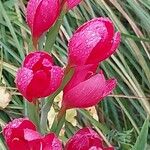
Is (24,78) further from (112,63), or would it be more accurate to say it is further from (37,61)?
(112,63)

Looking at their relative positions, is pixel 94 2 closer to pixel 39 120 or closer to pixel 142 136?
pixel 142 136

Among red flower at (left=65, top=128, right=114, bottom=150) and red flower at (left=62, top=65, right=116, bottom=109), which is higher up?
red flower at (left=62, top=65, right=116, bottom=109)

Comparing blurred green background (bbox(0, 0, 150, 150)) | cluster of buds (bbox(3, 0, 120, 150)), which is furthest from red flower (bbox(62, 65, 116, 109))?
blurred green background (bbox(0, 0, 150, 150))

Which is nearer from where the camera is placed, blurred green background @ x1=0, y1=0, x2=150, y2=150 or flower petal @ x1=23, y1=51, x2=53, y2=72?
flower petal @ x1=23, y1=51, x2=53, y2=72

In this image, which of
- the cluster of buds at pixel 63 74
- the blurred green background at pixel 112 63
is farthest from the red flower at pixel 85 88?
the blurred green background at pixel 112 63

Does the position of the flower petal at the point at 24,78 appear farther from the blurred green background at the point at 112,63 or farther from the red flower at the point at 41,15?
the blurred green background at the point at 112,63

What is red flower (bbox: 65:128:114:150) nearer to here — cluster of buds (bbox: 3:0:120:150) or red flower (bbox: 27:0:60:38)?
cluster of buds (bbox: 3:0:120:150)

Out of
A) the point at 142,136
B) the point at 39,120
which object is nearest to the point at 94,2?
the point at 142,136

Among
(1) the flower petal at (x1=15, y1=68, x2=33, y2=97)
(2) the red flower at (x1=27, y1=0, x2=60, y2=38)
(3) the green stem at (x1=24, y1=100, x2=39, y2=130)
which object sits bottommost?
(3) the green stem at (x1=24, y1=100, x2=39, y2=130)
